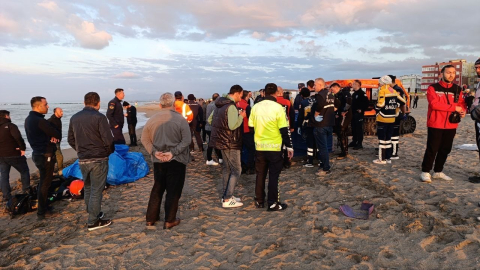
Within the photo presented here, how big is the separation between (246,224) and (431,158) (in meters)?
3.46

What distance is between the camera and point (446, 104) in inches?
182

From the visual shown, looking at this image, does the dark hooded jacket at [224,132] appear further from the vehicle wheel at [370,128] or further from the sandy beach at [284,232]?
the vehicle wheel at [370,128]

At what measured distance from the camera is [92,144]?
3771 millimetres

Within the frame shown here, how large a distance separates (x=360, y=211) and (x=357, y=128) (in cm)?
466

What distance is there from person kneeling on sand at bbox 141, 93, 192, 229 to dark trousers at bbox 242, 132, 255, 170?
1941mm

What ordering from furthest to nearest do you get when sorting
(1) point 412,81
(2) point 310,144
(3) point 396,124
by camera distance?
(1) point 412,81 < (2) point 310,144 < (3) point 396,124

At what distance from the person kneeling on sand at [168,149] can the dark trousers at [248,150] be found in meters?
1.94

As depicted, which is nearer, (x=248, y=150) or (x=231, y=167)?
(x=231, y=167)

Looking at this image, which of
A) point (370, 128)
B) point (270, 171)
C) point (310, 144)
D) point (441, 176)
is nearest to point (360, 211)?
point (270, 171)

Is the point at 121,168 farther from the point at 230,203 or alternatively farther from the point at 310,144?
the point at 310,144

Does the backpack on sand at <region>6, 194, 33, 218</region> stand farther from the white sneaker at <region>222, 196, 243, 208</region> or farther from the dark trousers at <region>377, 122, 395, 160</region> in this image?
the dark trousers at <region>377, 122, 395, 160</region>

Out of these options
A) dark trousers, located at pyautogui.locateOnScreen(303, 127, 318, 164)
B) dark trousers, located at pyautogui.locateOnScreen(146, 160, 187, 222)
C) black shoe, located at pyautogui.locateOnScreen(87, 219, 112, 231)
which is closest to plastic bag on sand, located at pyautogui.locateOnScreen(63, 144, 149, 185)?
black shoe, located at pyautogui.locateOnScreen(87, 219, 112, 231)

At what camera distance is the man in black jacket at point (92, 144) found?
3760 millimetres

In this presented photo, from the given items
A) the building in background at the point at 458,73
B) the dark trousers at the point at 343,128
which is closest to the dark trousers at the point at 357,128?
the dark trousers at the point at 343,128
